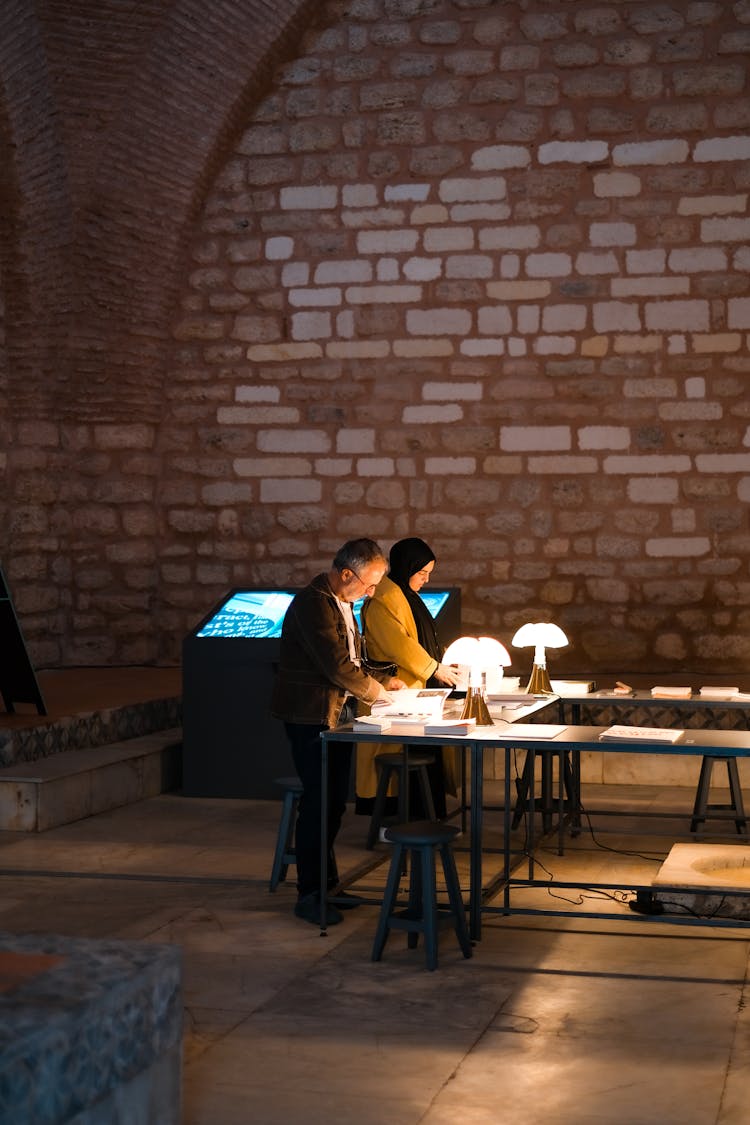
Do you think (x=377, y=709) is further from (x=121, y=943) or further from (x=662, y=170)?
(x=662, y=170)

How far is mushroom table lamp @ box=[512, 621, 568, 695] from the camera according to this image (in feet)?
21.2

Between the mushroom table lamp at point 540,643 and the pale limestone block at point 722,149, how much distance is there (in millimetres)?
4483

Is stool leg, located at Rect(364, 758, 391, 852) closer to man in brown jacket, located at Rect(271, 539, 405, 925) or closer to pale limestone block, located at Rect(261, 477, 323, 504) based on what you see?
man in brown jacket, located at Rect(271, 539, 405, 925)

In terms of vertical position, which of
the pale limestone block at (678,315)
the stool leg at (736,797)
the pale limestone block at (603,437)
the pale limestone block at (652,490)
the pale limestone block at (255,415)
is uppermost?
the pale limestone block at (678,315)

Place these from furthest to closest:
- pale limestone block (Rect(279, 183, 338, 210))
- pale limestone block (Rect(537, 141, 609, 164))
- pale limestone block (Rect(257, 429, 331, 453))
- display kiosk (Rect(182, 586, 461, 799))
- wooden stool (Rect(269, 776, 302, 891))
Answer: pale limestone block (Rect(257, 429, 331, 453)) < pale limestone block (Rect(279, 183, 338, 210)) < pale limestone block (Rect(537, 141, 609, 164)) < display kiosk (Rect(182, 586, 461, 799)) < wooden stool (Rect(269, 776, 302, 891))

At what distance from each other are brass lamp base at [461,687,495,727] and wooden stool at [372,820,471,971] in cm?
50

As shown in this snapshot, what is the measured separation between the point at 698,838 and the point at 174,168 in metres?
5.98

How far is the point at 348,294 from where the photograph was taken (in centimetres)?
1042

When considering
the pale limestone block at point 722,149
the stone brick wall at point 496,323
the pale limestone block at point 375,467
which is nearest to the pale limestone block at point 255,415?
the stone brick wall at point 496,323

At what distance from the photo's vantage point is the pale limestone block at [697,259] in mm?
9812

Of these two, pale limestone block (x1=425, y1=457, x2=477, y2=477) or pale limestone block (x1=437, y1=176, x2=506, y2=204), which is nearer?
pale limestone block (x1=437, y1=176, x2=506, y2=204)

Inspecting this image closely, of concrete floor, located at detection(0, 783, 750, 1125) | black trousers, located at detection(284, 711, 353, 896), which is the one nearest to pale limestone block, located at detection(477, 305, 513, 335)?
concrete floor, located at detection(0, 783, 750, 1125)

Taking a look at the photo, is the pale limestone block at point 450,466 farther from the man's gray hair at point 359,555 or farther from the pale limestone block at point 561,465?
the man's gray hair at point 359,555

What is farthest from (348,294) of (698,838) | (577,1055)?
(577,1055)
